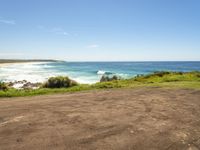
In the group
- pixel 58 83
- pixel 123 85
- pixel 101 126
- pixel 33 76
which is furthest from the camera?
pixel 33 76

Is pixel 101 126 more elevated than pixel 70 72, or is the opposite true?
pixel 101 126

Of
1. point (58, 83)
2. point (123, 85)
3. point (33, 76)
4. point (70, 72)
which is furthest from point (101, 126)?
point (70, 72)

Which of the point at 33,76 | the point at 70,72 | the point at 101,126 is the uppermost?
the point at 101,126

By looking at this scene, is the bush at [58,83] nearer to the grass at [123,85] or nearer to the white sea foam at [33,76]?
the grass at [123,85]

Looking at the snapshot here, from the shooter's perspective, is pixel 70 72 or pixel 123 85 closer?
pixel 123 85

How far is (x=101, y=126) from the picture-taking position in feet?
22.6

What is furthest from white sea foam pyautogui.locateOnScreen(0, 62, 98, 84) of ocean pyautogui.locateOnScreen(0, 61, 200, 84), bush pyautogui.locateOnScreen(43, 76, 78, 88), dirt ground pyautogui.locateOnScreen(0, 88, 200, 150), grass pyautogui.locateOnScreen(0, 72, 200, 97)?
dirt ground pyautogui.locateOnScreen(0, 88, 200, 150)

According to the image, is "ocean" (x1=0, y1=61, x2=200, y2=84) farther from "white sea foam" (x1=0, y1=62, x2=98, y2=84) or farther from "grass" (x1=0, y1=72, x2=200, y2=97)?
"grass" (x1=0, y1=72, x2=200, y2=97)

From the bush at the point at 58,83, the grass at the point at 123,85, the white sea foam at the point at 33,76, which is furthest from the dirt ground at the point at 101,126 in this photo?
the white sea foam at the point at 33,76

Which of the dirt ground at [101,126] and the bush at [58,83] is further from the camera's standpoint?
the bush at [58,83]

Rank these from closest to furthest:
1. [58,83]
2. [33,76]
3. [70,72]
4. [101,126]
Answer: [101,126], [58,83], [33,76], [70,72]

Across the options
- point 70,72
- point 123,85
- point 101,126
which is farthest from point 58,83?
point 70,72

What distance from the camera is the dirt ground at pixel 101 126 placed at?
221 inches

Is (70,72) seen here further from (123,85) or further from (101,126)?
(101,126)
